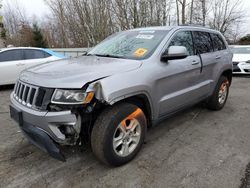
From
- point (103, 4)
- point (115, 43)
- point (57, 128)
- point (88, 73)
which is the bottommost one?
point (57, 128)

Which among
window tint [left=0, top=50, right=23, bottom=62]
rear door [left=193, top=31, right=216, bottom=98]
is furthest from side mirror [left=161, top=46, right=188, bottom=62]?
window tint [left=0, top=50, right=23, bottom=62]

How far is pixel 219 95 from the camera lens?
4.27 meters

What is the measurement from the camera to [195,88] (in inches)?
133

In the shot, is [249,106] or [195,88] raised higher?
[195,88]

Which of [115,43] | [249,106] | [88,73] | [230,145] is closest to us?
[88,73]

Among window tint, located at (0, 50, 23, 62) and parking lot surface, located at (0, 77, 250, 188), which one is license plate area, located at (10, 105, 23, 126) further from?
window tint, located at (0, 50, 23, 62)

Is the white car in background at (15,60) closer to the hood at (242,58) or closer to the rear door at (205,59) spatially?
the rear door at (205,59)

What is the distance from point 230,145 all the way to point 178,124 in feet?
3.15

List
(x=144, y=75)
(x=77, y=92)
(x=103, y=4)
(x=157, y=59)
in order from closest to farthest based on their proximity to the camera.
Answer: (x=77, y=92) < (x=144, y=75) < (x=157, y=59) < (x=103, y=4)

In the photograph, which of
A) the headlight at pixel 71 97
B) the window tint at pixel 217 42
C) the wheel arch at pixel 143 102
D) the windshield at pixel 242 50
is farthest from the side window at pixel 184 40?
the windshield at pixel 242 50

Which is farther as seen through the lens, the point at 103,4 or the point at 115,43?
the point at 103,4

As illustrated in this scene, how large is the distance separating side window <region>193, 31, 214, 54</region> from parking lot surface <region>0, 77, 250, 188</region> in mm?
1381

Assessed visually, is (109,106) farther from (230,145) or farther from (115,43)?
(230,145)

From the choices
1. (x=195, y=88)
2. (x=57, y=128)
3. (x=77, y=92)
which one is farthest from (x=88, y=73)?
(x=195, y=88)
